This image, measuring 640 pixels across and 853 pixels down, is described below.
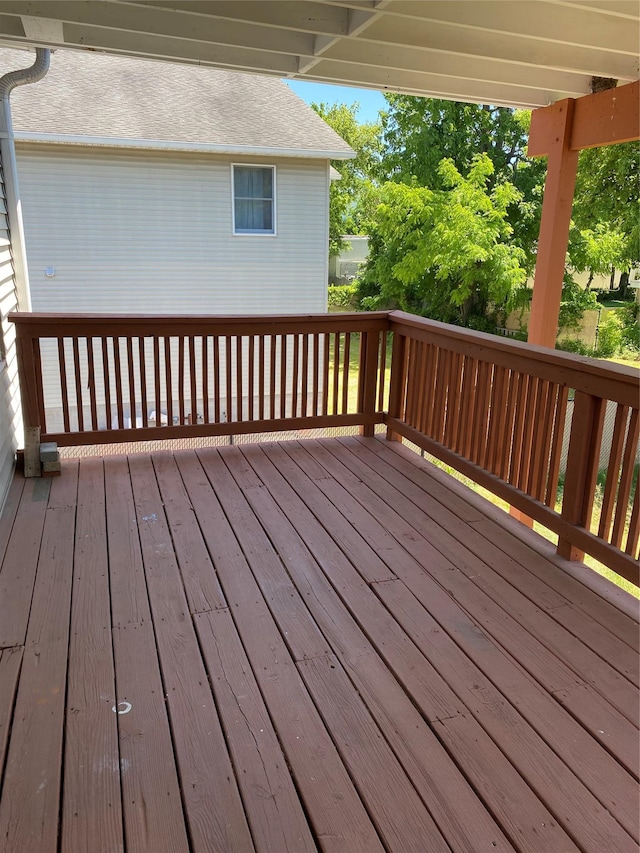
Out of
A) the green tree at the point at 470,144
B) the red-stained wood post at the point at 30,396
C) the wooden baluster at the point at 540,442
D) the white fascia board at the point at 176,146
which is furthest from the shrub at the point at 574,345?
the red-stained wood post at the point at 30,396

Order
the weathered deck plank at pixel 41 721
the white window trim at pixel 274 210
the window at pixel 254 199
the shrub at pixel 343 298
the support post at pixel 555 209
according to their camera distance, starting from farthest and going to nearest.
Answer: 1. the shrub at pixel 343 298
2. the window at pixel 254 199
3. the white window trim at pixel 274 210
4. the support post at pixel 555 209
5. the weathered deck plank at pixel 41 721

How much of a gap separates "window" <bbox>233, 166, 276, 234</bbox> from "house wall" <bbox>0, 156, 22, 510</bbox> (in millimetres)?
4983

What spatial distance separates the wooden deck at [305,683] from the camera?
144 centimetres

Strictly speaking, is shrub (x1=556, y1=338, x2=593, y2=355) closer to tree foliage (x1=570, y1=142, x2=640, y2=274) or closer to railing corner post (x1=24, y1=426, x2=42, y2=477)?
tree foliage (x1=570, y1=142, x2=640, y2=274)

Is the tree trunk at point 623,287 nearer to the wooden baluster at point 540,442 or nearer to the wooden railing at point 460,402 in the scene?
the wooden railing at point 460,402

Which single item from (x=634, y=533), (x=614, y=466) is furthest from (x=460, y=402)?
(x=634, y=533)

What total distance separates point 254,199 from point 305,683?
26.0ft

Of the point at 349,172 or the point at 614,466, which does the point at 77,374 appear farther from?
the point at 349,172

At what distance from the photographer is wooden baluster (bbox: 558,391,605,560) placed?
2547mm

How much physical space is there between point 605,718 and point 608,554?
2.70ft

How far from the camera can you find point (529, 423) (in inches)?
116

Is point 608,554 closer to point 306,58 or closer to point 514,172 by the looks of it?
point 306,58

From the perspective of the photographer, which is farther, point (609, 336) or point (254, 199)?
point (609, 336)

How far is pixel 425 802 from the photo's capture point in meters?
1.49
